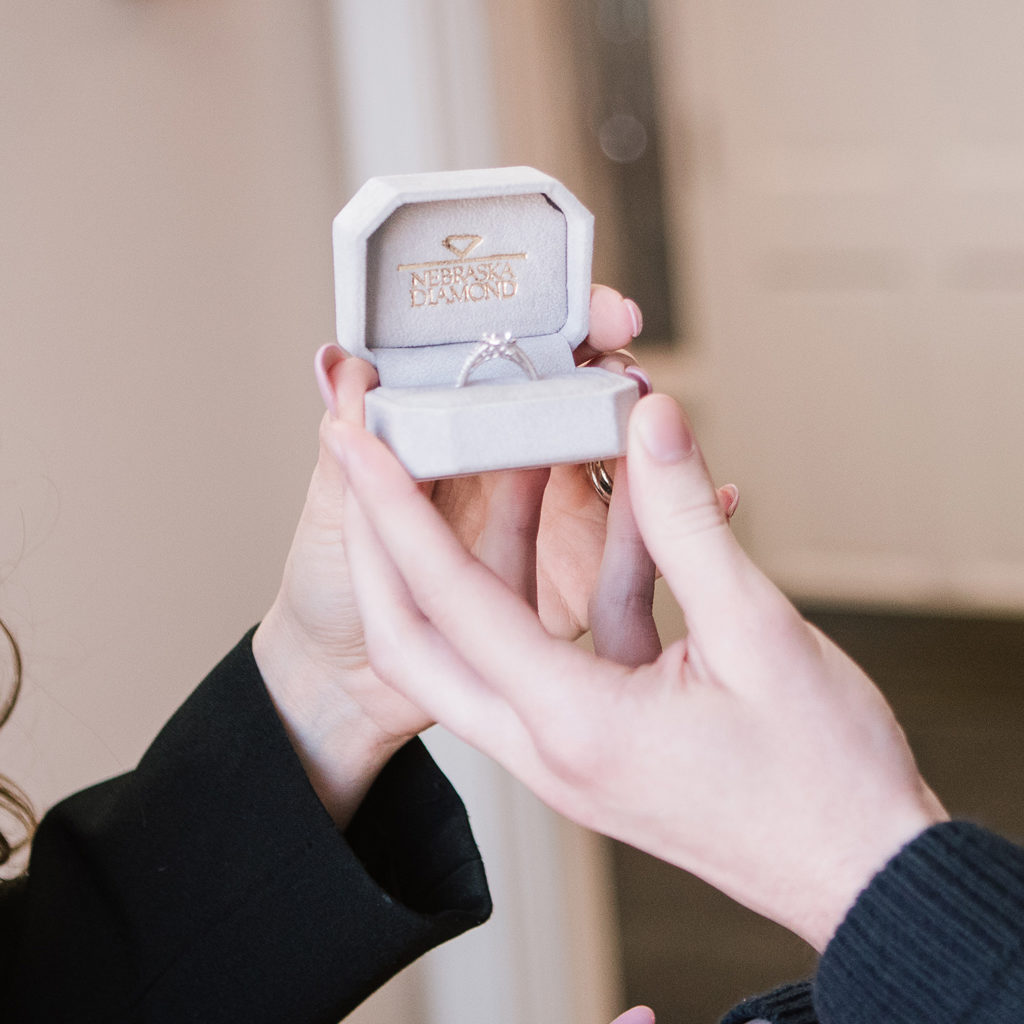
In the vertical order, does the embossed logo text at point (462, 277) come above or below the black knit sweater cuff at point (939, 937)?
above

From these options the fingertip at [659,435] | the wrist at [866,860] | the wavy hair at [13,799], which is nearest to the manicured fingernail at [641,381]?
the fingertip at [659,435]

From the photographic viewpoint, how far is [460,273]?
0.60 metres

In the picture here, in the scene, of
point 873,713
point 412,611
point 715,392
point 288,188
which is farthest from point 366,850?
point 715,392

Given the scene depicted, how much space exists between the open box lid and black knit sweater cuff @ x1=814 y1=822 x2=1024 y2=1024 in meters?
0.31

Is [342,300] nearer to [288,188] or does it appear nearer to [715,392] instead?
[288,188]

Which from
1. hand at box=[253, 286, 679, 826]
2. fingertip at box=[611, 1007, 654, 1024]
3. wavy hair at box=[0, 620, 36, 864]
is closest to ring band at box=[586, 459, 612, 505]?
hand at box=[253, 286, 679, 826]

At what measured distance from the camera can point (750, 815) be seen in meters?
0.40

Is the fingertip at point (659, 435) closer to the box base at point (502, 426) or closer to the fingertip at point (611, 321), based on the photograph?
the box base at point (502, 426)

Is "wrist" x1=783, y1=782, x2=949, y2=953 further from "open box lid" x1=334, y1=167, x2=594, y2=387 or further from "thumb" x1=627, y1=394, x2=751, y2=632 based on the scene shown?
"open box lid" x1=334, y1=167, x2=594, y2=387

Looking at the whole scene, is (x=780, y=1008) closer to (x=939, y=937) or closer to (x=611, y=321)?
(x=939, y=937)

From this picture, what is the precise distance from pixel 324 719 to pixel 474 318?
238 millimetres

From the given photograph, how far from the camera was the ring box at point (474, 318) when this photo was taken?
1.66ft

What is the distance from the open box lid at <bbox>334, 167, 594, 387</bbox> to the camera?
0.56 metres

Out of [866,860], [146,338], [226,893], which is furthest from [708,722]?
[146,338]
